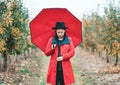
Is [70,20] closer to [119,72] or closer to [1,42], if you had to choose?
[1,42]

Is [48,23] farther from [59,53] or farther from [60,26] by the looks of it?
[59,53]

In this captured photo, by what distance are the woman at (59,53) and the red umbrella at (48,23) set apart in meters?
0.25

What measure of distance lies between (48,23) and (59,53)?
782 millimetres

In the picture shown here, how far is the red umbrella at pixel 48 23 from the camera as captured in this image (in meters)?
8.71

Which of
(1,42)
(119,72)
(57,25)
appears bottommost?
(119,72)

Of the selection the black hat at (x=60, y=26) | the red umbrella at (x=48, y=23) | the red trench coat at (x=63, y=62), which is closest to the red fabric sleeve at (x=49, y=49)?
the red trench coat at (x=63, y=62)

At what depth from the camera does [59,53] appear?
335 inches

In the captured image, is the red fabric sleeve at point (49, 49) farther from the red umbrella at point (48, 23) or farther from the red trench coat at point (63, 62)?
the red umbrella at point (48, 23)

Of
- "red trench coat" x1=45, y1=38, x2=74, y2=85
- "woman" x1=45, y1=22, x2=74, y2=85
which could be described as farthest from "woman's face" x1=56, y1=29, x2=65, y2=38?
"red trench coat" x1=45, y1=38, x2=74, y2=85

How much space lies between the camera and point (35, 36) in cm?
878

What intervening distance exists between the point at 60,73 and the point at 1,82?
746 cm

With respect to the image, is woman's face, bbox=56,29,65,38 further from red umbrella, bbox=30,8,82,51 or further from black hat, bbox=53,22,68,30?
red umbrella, bbox=30,8,82,51

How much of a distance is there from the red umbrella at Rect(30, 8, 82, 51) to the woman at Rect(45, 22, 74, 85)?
246 mm

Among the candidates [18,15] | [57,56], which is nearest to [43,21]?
[57,56]
